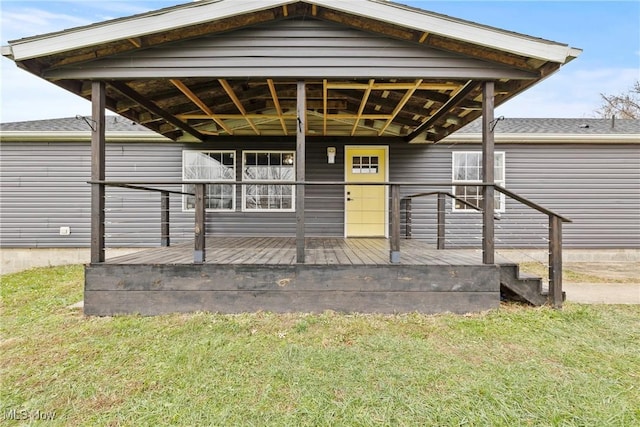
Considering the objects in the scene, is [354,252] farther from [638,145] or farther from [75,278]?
[638,145]

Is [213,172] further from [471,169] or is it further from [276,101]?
[471,169]

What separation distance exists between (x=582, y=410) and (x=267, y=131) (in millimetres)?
6126

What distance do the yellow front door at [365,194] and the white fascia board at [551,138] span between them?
1594 millimetres

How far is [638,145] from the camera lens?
7.07 m

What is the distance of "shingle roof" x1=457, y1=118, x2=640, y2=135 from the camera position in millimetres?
7109

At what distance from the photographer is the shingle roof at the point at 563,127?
7109 mm

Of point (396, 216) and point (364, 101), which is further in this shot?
point (364, 101)

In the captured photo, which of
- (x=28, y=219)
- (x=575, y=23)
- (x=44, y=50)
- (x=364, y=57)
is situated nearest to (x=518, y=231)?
(x=364, y=57)

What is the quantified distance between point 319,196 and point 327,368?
4800 millimetres

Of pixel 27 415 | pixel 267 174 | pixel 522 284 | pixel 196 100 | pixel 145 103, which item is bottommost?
pixel 27 415

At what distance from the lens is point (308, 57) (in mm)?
3578

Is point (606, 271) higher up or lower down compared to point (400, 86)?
lower down

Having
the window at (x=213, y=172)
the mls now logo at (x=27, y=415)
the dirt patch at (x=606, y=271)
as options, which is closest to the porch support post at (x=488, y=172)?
the dirt patch at (x=606, y=271)

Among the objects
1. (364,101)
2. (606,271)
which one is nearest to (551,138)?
(606,271)
